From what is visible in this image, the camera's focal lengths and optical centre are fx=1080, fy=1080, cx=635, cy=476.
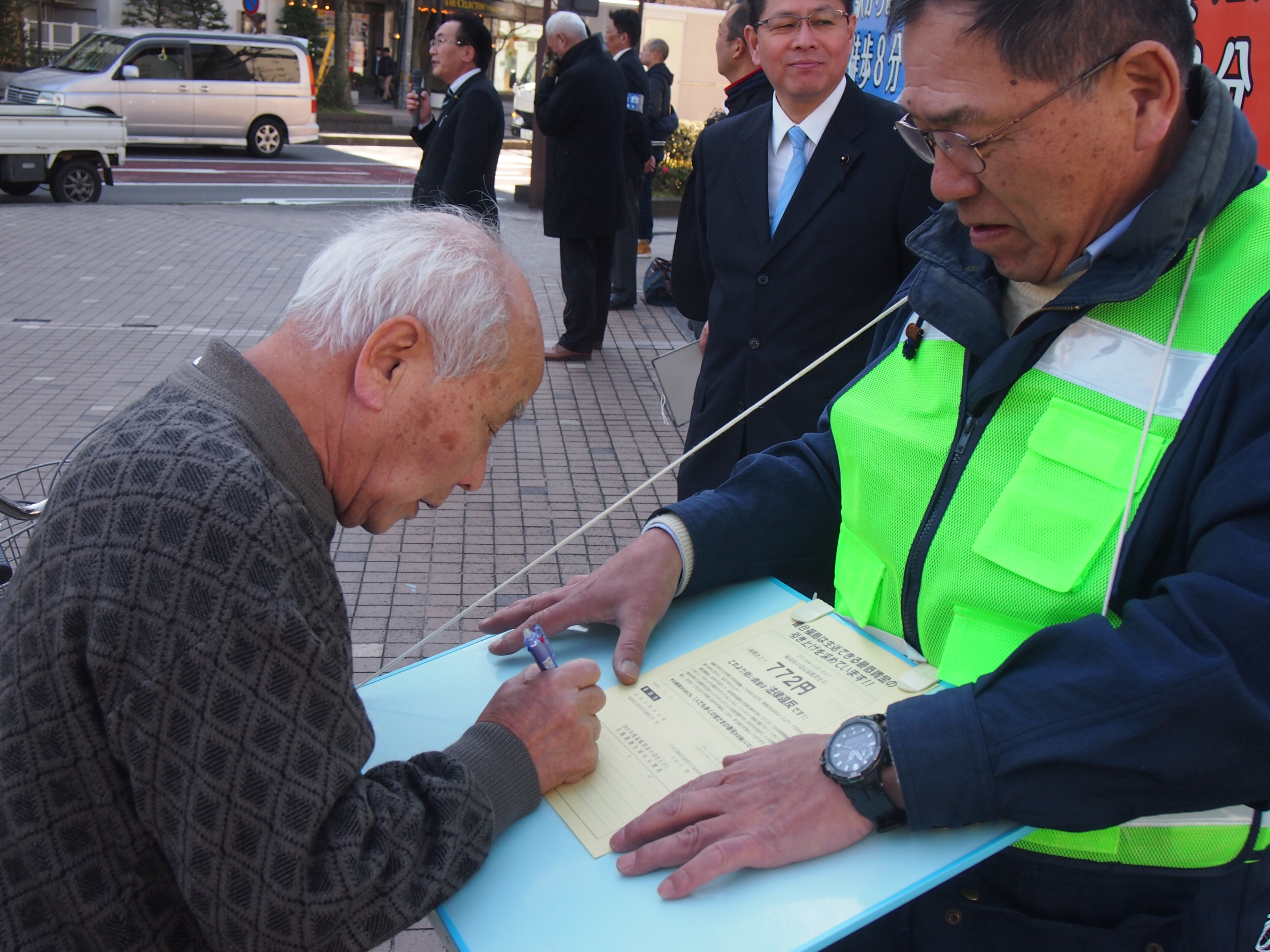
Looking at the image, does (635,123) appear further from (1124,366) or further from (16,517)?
(1124,366)

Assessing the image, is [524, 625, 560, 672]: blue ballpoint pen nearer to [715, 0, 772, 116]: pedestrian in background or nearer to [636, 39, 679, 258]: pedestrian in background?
[715, 0, 772, 116]: pedestrian in background

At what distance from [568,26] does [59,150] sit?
7.99 m

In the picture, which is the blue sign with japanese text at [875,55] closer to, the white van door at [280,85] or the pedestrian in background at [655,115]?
the pedestrian in background at [655,115]

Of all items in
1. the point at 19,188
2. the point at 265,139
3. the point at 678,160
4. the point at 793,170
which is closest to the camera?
the point at 793,170

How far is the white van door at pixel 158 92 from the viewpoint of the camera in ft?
56.1

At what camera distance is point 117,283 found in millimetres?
9180

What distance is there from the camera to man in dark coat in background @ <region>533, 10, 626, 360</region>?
23.6ft

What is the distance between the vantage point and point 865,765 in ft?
4.12

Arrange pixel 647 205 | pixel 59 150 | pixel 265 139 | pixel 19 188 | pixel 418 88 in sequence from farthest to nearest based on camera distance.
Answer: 1. pixel 265 139
2. pixel 19 188
3. pixel 59 150
4. pixel 647 205
5. pixel 418 88

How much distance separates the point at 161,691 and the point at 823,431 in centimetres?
121

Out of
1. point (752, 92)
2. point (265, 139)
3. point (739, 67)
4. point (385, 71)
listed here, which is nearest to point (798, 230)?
point (752, 92)

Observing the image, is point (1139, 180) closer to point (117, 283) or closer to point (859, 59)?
point (859, 59)

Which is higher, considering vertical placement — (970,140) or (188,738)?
(970,140)
